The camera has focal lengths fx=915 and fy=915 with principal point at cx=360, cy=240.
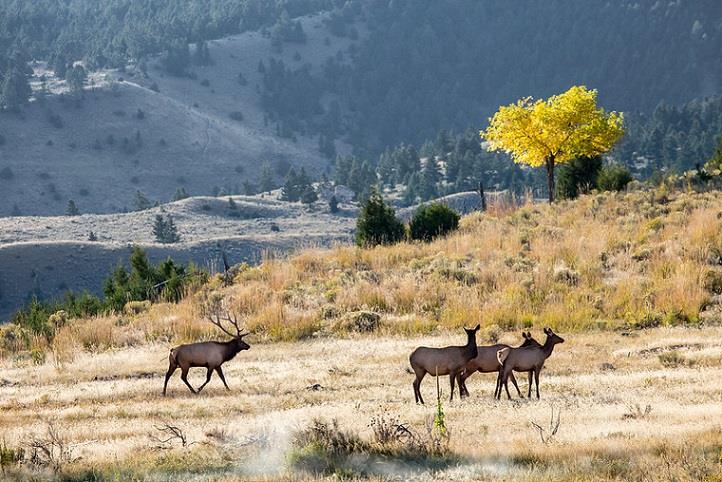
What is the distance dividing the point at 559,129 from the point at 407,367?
85.0 ft

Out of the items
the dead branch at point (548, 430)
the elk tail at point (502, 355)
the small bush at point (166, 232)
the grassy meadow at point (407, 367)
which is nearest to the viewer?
the grassy meadow at point (407, 367)

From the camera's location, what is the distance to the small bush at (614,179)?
121 ft

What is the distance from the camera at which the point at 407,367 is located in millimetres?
14727

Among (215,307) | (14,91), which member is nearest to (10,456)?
(215,307)

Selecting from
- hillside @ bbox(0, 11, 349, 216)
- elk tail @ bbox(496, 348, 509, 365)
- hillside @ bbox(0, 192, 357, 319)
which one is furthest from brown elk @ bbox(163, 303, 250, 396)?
hillside @ bbox(0, 11, 349, 216)

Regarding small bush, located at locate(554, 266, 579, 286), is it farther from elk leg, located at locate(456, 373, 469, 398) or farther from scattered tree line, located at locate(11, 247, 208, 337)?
elk leg, located at locate(456, 373, 469, 398)

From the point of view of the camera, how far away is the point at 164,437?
32.3ft

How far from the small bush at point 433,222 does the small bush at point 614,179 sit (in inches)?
314

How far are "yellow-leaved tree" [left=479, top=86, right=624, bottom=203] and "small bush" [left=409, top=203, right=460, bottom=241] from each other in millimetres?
6850

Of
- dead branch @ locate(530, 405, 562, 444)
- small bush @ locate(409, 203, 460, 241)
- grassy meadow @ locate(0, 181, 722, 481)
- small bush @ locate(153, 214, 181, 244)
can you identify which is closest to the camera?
grassy meadow @ locate(0, 181, 722, 481)

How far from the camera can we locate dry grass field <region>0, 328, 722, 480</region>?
816cm

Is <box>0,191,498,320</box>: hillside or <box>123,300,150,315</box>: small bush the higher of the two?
<box>0,191,498,320</box>: hillside

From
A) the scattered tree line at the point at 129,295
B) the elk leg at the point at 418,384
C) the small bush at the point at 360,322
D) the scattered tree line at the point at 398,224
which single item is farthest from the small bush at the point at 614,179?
the elk leg at the point at 418,384

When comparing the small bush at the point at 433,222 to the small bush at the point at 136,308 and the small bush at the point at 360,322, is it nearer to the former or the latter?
the small bush at the point at 136,308
